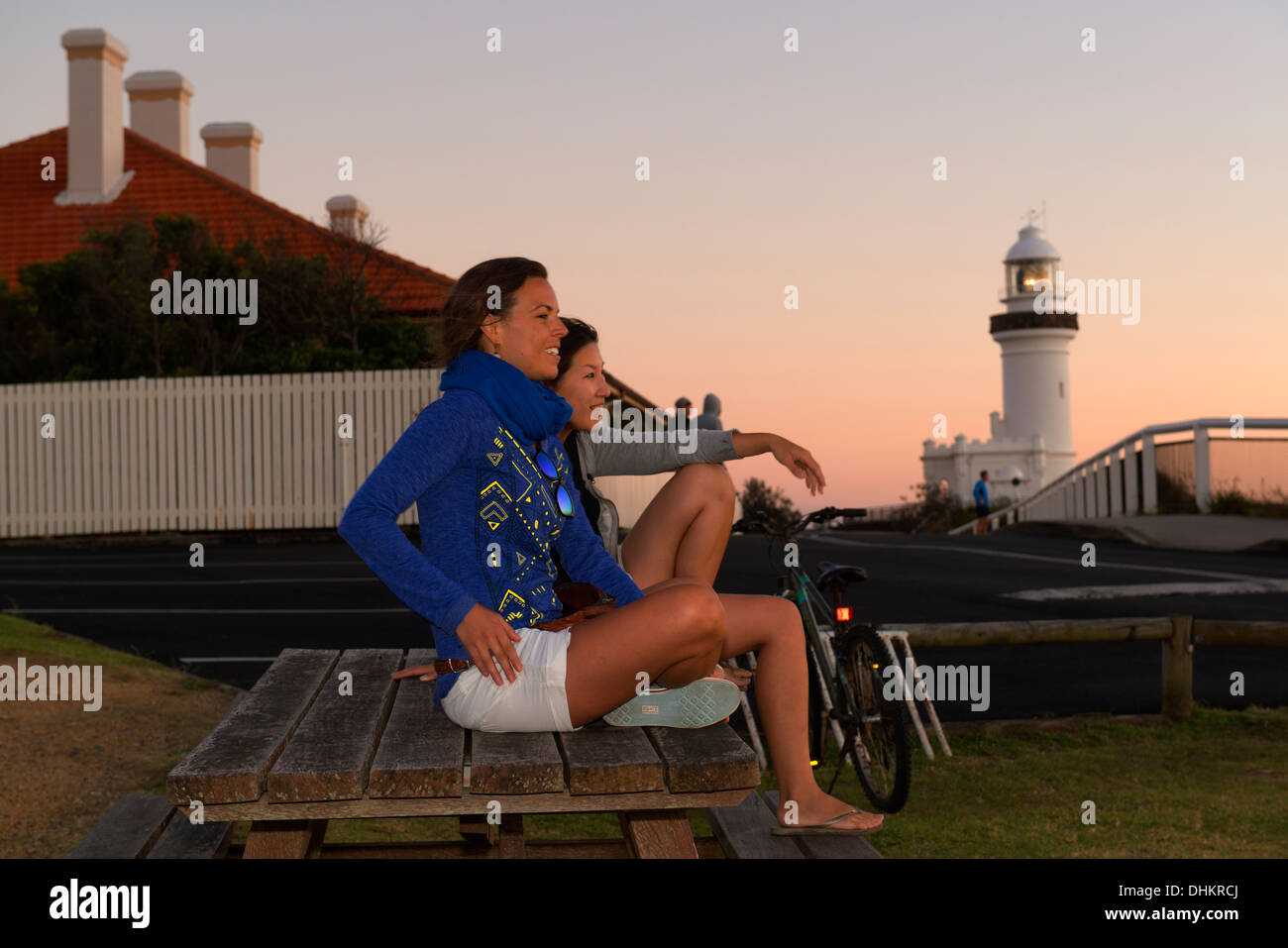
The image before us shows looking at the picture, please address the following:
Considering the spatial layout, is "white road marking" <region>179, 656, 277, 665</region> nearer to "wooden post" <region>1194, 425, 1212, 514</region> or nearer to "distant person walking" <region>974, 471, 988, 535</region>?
"wooden post" <region>1194, 425, 1212, 514</region>

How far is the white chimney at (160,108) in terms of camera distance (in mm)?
34875

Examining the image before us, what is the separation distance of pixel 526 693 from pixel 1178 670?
5.71 meters

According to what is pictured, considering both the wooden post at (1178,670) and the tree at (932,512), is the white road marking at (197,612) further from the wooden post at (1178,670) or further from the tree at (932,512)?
the tree at (932,512)

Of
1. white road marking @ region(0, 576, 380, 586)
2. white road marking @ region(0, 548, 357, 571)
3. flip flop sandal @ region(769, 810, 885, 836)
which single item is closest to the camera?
flip flop sandal @ region(769, 810, 885, 836)

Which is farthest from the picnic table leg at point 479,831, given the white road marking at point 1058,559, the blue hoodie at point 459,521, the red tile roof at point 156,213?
the red tile roof at point 156,213

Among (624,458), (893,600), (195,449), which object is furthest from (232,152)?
(624,458)

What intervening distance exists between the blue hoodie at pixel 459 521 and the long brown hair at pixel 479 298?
206mm

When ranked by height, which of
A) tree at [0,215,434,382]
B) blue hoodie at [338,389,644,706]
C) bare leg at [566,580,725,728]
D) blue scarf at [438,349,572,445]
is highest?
tree at [0,215,434,382]

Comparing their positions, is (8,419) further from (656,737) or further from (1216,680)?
(656,737)

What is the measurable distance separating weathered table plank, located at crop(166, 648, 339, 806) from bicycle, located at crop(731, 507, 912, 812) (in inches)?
93.3

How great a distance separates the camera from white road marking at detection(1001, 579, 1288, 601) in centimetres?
1275

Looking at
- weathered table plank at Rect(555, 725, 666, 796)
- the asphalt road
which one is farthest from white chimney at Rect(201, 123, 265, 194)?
weathered table plank at Rect(555, 725, 666, 796)

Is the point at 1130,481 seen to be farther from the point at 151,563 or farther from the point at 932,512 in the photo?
the point at 932,512
